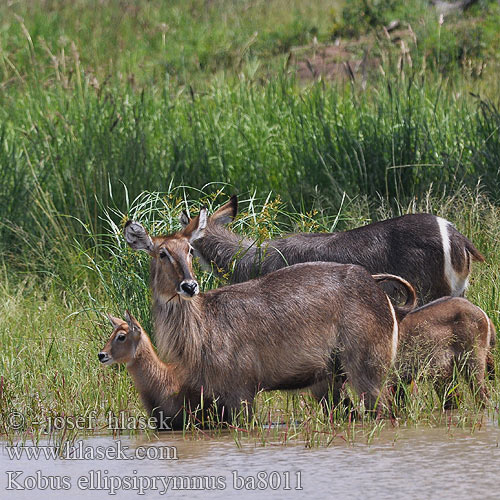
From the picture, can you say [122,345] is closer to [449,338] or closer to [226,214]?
[226,214]

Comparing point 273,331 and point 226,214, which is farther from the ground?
point 226,214

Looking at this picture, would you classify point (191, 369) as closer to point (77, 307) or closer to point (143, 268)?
point (143, 268)

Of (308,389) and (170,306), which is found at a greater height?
(170,306)

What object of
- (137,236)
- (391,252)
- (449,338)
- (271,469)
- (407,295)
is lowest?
(271,469)

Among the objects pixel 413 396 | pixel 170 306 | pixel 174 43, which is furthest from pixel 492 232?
pixel 174 43

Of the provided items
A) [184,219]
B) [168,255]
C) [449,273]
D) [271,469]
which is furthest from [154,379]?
[449,273]

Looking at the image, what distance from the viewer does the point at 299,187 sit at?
30.3 feet

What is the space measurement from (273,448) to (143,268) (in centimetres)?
212

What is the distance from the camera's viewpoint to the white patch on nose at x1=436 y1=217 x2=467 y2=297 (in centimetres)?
664

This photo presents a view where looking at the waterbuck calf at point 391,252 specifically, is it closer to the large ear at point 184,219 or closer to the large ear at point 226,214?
the large ear at point 226,214

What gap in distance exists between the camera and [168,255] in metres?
5.35

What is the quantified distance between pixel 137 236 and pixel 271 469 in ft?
5.25

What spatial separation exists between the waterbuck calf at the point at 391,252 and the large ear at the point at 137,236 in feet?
3.96

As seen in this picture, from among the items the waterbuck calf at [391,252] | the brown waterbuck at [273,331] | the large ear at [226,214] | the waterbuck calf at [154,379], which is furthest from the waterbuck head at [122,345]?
the large ear at [226,214]
